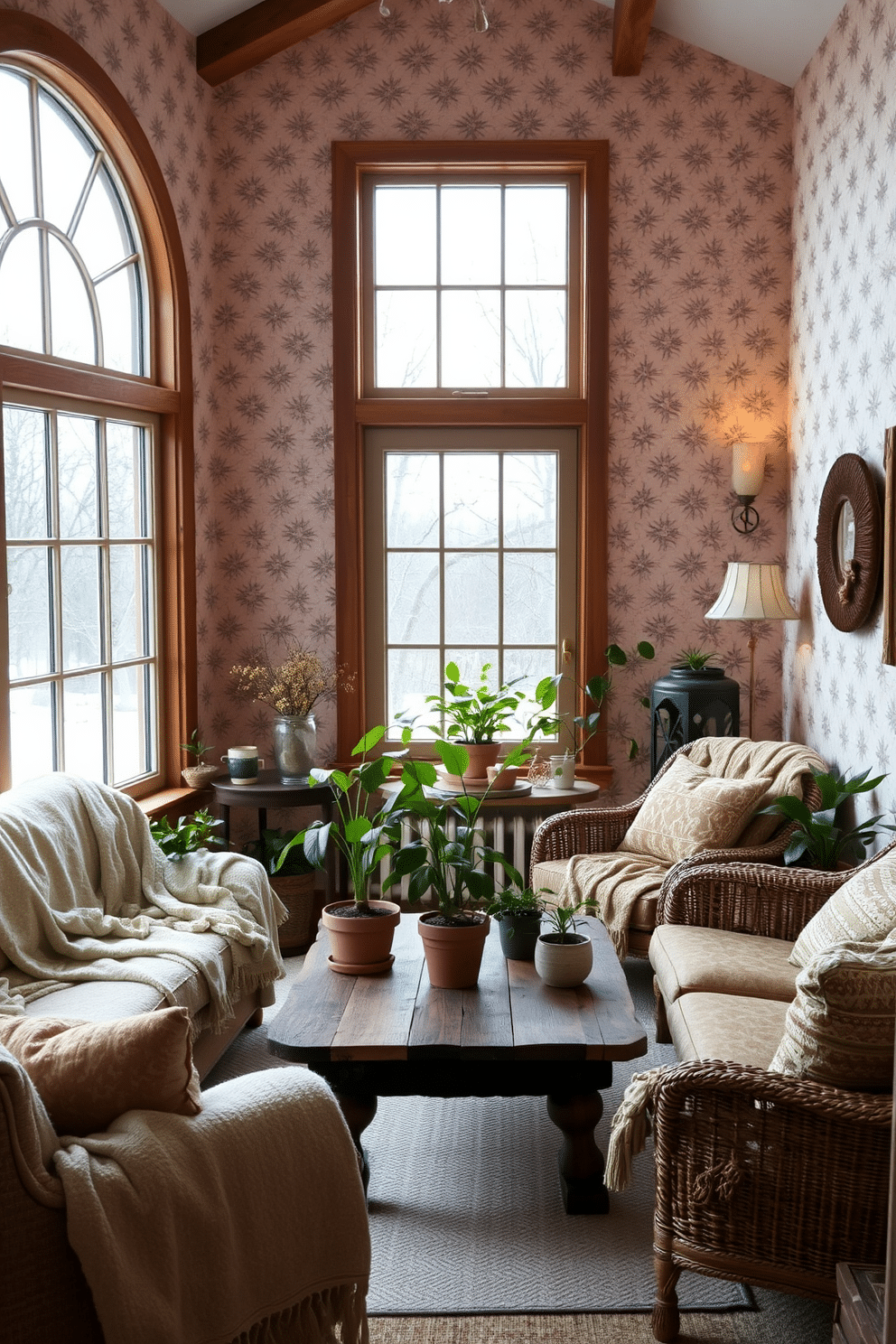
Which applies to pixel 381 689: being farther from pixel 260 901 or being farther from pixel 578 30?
pixel 578 30

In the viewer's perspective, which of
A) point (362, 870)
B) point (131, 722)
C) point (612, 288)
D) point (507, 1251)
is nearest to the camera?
point (507, 1251)

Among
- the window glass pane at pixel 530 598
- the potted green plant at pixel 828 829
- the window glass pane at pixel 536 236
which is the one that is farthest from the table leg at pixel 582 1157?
the window glass pane at pixel 536 236

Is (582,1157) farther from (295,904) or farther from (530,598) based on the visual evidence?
(530,598)

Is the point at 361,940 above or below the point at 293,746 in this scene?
below

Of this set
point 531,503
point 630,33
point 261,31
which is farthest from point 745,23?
point 531,503

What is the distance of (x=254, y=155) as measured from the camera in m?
5.12

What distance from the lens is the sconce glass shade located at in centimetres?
496

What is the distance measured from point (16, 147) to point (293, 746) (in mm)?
2310

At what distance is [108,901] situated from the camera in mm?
3473

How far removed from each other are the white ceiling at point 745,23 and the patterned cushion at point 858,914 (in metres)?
Answer: 3.14

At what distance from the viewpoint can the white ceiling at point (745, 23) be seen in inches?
174

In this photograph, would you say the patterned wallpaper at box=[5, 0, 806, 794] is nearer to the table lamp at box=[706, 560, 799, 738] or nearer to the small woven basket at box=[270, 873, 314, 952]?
the table lamp at box=[706, 560, 799, 738]

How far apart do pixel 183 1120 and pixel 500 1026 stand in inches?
37.9

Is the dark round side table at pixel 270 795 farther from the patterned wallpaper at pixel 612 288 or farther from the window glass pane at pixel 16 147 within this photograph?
the window glass pane at pixel 16 147
